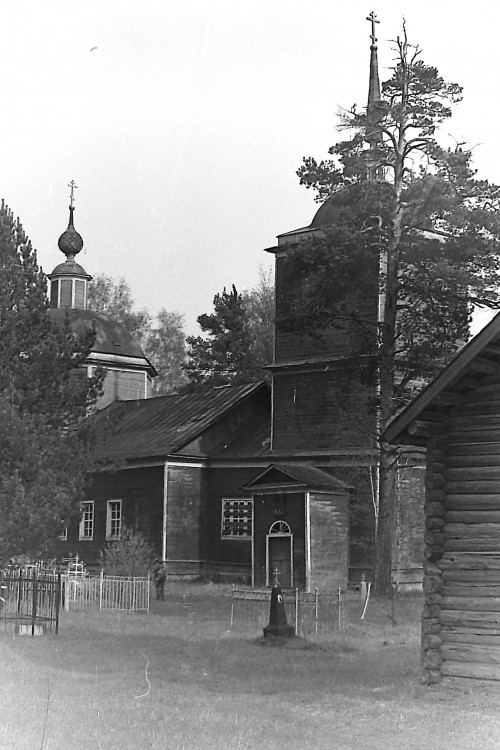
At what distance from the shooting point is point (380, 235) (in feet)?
98.6

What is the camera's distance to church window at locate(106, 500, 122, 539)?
4144cm

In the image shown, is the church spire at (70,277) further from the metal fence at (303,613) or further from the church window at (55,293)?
the metal fence at (303,613)

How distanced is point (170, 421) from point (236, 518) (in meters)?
5.92

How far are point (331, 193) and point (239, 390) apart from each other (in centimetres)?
1391

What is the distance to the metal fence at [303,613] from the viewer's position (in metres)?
22.6

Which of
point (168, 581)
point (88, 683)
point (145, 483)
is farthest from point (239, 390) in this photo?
point (88, 683)

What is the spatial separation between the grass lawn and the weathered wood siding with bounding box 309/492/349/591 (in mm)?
10080

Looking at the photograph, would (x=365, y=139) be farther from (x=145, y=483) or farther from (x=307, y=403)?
(x=145, y=483)

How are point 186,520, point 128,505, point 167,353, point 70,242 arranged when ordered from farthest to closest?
point 167,353 → point 70,242 → point 128,505 → point 186,520

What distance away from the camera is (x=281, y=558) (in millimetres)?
34312

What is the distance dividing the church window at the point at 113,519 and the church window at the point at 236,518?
4.40 meters

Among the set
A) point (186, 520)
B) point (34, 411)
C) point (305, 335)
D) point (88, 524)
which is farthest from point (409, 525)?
point (34, 411)

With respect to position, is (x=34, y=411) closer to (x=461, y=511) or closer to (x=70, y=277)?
(x=461, y=511)

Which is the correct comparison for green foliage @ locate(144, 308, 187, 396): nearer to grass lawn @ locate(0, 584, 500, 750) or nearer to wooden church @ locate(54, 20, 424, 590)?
wooden church @ locate(54, 20, 424, 590)
